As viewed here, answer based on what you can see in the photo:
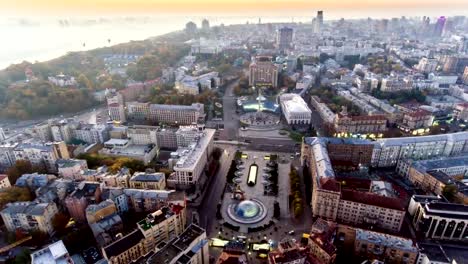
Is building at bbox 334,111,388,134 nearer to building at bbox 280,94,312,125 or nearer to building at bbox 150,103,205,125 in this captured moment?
building at bbox 280,94,312,125

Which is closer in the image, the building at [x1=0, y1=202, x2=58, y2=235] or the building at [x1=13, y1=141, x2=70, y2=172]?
the building at [x1=0, y1=202, x2=58, y2=235]

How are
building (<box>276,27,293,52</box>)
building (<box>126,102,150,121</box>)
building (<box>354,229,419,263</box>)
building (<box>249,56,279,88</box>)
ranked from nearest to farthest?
building (<box>354,229,419,263</box>) < building (<box>126,102,150,121</box>) < building (<box>249,56,279,88</box>) < building (<box>276,27,293,52</box>)

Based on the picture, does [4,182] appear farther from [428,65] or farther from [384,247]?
[428,65]

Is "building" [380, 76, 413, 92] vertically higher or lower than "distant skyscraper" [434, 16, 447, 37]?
lower

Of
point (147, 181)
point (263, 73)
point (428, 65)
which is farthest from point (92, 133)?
point (428, 65)

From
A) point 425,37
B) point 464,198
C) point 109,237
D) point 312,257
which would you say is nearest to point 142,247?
point 109,237

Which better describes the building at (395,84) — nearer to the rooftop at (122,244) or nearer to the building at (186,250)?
the building at (186,250)

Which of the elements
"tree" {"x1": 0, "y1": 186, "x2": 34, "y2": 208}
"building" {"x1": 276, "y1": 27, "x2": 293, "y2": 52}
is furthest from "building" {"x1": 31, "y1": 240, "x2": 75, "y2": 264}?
"building" {"x1": 276, "y1": 27, "x2": 293, "y2": 52}
